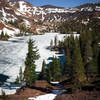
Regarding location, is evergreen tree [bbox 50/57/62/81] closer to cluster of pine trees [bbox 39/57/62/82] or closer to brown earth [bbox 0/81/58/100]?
cluster of pine trees [bbox 39/57/62/82]

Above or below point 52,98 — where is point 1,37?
above

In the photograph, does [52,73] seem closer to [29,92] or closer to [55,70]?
[55,70]

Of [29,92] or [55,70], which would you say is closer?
[29,92]

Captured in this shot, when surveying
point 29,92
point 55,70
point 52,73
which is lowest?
point 29,92

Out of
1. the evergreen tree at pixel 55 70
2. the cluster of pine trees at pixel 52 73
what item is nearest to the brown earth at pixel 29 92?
the cluster of pine trees at pixel 52 73

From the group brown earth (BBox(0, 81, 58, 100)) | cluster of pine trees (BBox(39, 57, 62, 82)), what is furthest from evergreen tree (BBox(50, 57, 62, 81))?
brown earth (BBox(0, 81, 58, 100))

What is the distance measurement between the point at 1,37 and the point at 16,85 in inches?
4621

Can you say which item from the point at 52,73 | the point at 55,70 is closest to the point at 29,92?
the point at 55,70

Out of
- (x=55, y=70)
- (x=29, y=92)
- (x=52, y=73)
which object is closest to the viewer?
(x=29, y=92)

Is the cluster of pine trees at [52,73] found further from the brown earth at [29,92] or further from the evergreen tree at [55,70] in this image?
the brown earth at [29,92]

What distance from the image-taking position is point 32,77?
152 feet

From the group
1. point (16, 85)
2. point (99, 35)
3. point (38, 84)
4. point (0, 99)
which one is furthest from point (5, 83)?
point (99, 35)

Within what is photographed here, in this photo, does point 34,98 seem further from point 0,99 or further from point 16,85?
point 16,85

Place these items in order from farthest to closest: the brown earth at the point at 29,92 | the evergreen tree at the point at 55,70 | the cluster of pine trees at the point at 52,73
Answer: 1. the evergreen tree at the point at 55,70
2. the cluster of pine trees at the point at 52,73
3. the brown earth at the point at 29,92
